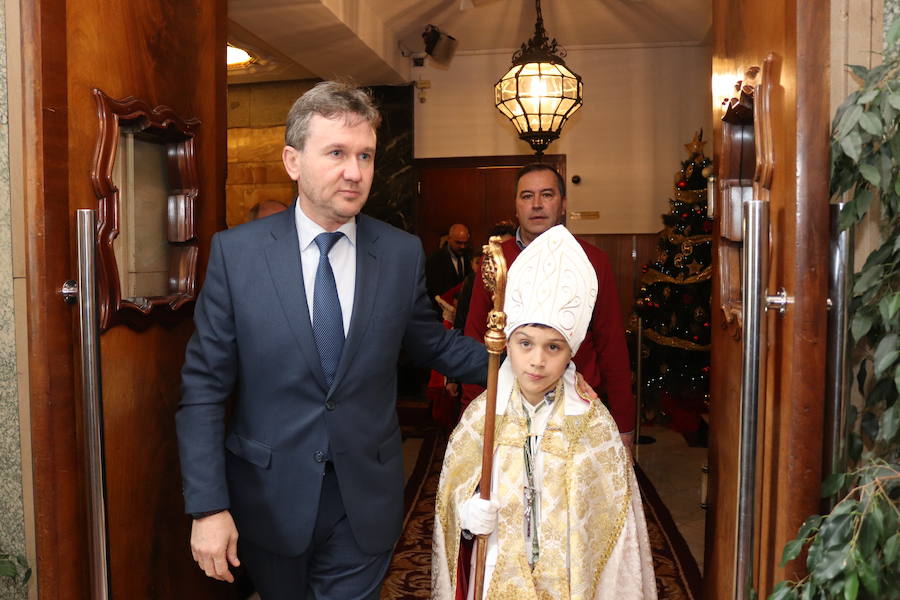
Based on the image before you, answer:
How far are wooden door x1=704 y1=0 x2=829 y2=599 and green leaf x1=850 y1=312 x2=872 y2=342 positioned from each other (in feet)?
0.21

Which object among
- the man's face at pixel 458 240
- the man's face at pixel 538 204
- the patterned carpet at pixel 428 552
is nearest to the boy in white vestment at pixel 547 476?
the man's face at pixel 538 204

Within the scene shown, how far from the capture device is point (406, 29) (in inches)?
277

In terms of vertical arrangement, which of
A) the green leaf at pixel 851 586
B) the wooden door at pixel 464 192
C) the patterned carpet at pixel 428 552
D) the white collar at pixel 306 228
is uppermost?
the wooden door at pixel 464 192

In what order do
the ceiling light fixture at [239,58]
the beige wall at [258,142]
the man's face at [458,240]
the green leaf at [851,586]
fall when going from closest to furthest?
the green leaf at [851,586] < the ceiling light fixture at [239,58] < the man's face at [458,240] < the beige wall at [258,142]

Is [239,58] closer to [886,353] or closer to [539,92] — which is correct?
[539,92]

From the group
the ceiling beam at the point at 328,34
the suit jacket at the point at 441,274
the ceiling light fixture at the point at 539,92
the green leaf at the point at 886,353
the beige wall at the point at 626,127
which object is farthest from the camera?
the beige wall at the point at 626,127

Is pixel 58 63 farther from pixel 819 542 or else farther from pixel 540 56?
pixel 540 56

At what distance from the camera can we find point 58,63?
6.28ft

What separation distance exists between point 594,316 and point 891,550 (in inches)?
59.0

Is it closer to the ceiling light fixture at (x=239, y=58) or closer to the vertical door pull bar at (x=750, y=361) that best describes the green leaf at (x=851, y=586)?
the vertical door pull bar at (x=750, y=361)

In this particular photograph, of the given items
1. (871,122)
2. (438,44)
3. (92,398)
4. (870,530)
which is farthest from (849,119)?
(438,44)

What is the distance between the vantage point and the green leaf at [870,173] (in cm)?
147

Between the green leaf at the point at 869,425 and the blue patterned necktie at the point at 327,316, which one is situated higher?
the blue patterned necktie at the point at 327,316

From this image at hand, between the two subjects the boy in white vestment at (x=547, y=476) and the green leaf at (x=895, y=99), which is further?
the boy in white vestment at (x=547, y=476)
